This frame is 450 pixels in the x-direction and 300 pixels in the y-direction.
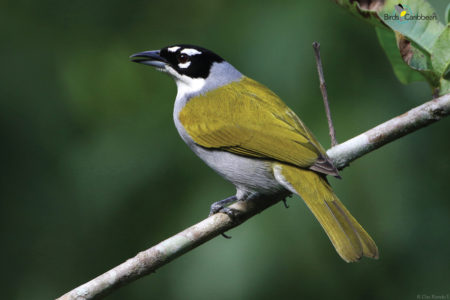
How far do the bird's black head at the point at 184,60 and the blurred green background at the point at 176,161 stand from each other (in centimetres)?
33

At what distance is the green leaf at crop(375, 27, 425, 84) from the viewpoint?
3430 mm

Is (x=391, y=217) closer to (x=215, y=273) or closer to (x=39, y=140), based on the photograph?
(x=215, y=273)

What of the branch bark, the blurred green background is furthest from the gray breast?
the blurred green background

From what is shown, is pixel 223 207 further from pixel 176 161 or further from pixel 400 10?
pixel 400 10

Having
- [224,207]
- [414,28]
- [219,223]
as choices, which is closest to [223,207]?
[224,207]

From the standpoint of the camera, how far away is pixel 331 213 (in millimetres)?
3410

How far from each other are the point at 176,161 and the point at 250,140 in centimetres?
97

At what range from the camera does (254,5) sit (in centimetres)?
476

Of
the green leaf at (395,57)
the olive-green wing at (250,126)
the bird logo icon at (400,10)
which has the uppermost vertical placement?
the bird logo icon at (400,10)

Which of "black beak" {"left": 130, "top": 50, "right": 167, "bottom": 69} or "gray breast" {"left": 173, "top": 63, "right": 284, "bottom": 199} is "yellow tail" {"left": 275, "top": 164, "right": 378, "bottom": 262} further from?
"black beak" {"left": 130, "top": 50, "right": 167, "bottom": 69}

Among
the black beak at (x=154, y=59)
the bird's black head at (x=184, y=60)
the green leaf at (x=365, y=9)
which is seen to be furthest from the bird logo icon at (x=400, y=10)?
the black beak at (x=154, y=59)

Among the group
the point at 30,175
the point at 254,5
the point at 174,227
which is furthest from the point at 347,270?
the point at 30,175

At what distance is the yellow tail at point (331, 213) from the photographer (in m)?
3.24

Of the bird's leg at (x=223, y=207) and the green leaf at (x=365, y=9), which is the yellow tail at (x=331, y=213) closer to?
the bird's leg at (x=223, y=207)
